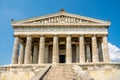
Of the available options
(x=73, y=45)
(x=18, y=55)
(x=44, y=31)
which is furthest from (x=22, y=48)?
(x=73, y=45)

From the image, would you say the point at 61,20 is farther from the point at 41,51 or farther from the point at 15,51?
the point at 15,51

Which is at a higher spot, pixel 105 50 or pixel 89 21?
pixel 89 21

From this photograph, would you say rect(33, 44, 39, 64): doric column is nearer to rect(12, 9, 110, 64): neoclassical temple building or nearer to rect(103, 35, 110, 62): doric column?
rect(12, 9, 110, 64): neoclassical temple building

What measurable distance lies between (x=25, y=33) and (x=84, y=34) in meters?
12.7

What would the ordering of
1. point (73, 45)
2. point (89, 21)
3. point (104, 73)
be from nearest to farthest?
point (104, 73) → point (89, 21) → point (73, 45)

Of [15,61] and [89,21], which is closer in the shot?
[15,61]

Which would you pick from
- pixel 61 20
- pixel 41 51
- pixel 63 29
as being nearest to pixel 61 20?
pixel 61 20

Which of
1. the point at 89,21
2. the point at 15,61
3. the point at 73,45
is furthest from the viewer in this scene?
the point at 73,45

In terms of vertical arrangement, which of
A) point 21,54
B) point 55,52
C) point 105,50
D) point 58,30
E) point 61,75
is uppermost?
point 58,30

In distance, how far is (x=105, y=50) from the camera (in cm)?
3750

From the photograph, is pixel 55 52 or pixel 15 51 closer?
pixel 55 52

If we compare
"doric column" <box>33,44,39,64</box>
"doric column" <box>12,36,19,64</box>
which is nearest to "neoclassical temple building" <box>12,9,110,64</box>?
"doric column" <box>12,36,19,64</box>

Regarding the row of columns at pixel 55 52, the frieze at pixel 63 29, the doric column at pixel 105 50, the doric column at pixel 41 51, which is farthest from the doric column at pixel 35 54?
the doric column at pixel 105 50

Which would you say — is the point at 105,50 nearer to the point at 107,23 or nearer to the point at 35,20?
the point at 107,23
